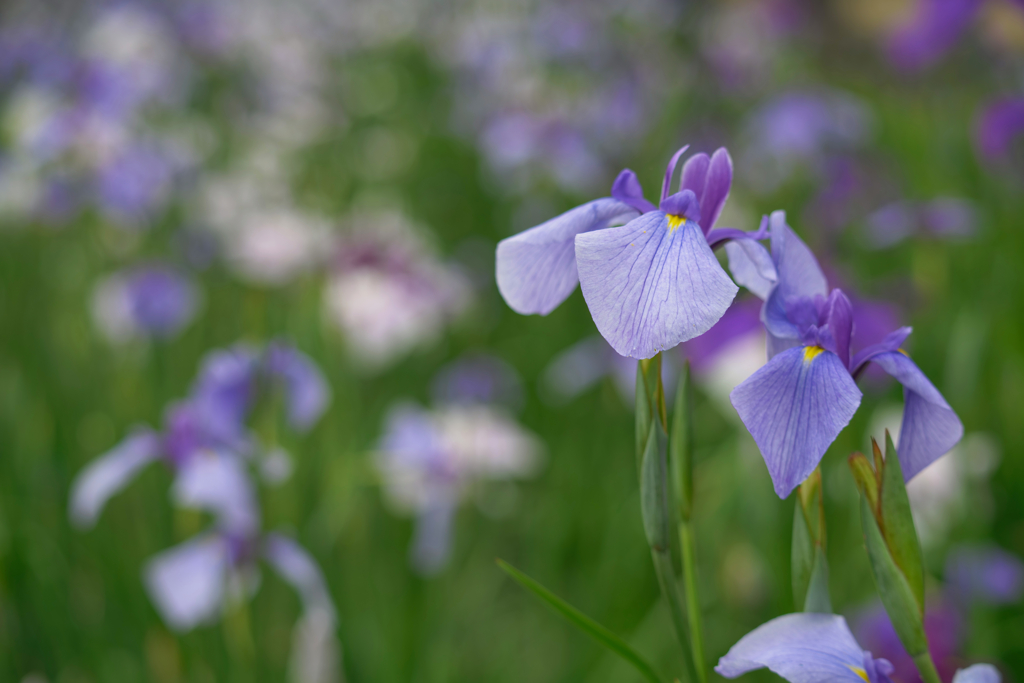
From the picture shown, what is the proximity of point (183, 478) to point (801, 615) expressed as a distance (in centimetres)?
82

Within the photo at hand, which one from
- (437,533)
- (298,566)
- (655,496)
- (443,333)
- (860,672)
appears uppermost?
(655,496)

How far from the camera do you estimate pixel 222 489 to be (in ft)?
3.27

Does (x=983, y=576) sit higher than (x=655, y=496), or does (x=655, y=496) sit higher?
(x=655, y=496)

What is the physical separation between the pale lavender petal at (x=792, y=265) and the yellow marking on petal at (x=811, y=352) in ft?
0.17

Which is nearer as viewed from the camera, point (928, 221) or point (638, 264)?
point (638, 264)

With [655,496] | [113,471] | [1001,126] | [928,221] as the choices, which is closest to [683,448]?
[655,496]

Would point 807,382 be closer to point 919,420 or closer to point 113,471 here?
point 919,420

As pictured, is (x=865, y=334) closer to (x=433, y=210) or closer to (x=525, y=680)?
(x=525, y=680)

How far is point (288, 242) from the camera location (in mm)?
2049

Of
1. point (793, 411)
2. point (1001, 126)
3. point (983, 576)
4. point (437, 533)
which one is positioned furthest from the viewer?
point (1001, 126)

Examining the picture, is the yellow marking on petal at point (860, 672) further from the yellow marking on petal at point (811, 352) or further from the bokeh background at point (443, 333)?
the bokeh background at point (443, 333)

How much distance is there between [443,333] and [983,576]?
1.97 meters

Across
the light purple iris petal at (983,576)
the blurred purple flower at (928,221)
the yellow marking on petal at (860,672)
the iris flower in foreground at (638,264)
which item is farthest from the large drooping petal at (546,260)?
the blurred purple flower at (928,221)

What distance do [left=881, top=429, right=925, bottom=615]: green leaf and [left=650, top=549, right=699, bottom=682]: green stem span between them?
162mm
